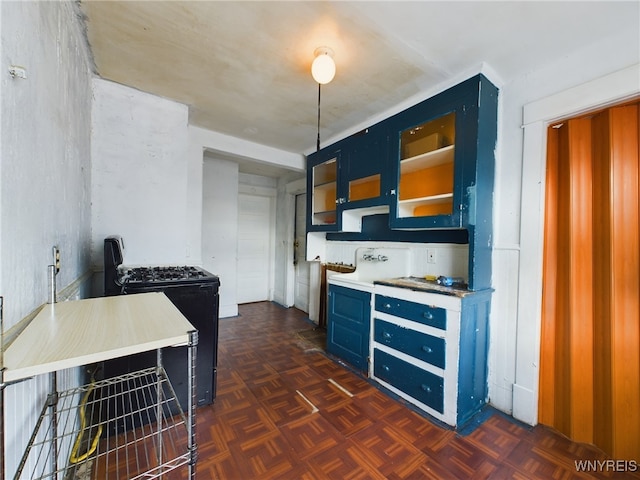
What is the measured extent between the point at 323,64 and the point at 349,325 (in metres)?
2.17

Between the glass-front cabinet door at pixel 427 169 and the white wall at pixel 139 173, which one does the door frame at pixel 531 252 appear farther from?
the white wall at pixel 139 173

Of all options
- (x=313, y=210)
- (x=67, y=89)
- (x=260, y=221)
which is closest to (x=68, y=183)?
(x=67, y=89)

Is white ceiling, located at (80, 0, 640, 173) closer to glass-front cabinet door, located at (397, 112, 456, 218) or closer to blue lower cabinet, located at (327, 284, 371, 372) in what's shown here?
glass-front cabinet door, located at (397, 112, 456, 218)

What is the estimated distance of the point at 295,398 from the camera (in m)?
1.97

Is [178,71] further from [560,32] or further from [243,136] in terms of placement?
[560,32]

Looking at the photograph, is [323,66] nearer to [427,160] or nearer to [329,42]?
[329,42]

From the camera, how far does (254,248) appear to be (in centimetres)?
489

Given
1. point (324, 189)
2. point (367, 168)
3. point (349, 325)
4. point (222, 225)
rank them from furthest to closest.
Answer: point (222, 225) < point (324, 189) < point (367, 168) < point (349, 325)

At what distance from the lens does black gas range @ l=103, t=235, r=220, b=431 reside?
5.26ft

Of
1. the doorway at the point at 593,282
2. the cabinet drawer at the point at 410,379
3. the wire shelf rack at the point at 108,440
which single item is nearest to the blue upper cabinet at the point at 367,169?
the doorway at the point at 593,282

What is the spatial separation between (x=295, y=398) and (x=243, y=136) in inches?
114

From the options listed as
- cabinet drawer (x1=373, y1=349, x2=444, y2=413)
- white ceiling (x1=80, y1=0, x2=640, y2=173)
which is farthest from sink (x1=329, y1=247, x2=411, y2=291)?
white ceiling (x1=80, y1=0, x2=640, y2=173)

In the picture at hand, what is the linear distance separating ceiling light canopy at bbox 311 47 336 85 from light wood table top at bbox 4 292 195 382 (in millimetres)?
1612

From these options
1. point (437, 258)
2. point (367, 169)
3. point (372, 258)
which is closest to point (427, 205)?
point (437, 258)
